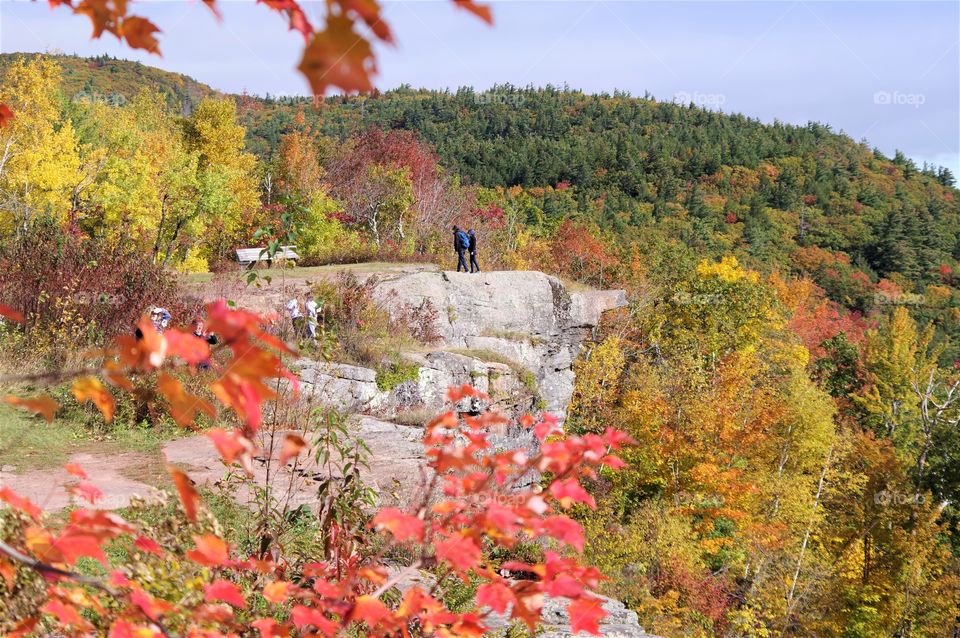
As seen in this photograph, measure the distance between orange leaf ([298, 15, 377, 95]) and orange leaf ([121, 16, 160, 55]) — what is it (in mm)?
771

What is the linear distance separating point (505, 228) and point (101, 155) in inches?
832

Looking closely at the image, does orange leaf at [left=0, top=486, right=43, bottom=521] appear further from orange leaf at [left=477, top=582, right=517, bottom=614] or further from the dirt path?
the dirt path

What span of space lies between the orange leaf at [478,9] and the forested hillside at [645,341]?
1.30 ft

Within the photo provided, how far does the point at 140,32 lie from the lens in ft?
5.16

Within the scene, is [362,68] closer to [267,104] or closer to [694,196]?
[694,196]

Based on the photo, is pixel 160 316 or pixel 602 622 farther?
pixel 160 316

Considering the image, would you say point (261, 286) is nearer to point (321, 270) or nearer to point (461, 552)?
point (321, 270)

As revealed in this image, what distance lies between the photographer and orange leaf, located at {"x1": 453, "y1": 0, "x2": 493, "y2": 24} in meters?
1.10

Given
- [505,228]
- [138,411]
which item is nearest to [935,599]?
[138,411]

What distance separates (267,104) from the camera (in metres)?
102

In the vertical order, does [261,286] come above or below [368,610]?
above

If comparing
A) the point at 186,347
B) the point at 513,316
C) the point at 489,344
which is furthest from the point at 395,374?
the point at 186,347

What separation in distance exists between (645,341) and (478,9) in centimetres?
3240

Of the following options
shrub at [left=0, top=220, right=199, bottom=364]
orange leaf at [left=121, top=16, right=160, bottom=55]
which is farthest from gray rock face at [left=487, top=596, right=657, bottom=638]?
shrub at [left=0, top=220, right=199, bottom=364]
